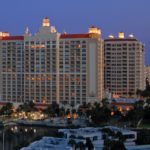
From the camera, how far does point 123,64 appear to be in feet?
218

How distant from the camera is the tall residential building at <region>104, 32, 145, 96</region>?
6619 centimetres

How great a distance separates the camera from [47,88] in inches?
2499

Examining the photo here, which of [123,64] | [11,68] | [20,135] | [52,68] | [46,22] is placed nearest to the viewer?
Answer: [20,135]

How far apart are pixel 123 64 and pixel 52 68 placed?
29.7ft

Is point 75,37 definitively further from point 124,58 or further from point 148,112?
point 148,112

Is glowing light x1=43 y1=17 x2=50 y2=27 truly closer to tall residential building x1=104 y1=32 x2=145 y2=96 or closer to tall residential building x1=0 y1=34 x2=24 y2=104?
tall residential building x1=0 y1=34 x2=24 y2=104

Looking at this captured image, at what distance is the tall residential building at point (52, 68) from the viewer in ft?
205

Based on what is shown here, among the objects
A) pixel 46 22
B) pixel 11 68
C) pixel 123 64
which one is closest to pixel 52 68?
pixel 11 68

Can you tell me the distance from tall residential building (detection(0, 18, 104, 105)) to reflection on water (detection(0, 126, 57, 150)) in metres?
11.0

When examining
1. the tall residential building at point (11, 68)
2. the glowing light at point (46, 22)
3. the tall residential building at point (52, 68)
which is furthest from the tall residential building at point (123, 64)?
the tall residential building at point (11, 68)

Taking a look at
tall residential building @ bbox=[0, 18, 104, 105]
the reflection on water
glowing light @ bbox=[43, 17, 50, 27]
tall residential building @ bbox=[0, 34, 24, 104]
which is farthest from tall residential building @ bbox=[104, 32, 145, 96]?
→ the reflection on water

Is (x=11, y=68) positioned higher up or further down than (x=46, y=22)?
further down

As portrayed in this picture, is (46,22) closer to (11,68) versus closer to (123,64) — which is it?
(11,68)

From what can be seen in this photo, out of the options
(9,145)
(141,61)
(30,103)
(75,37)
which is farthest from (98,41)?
(9,145)
